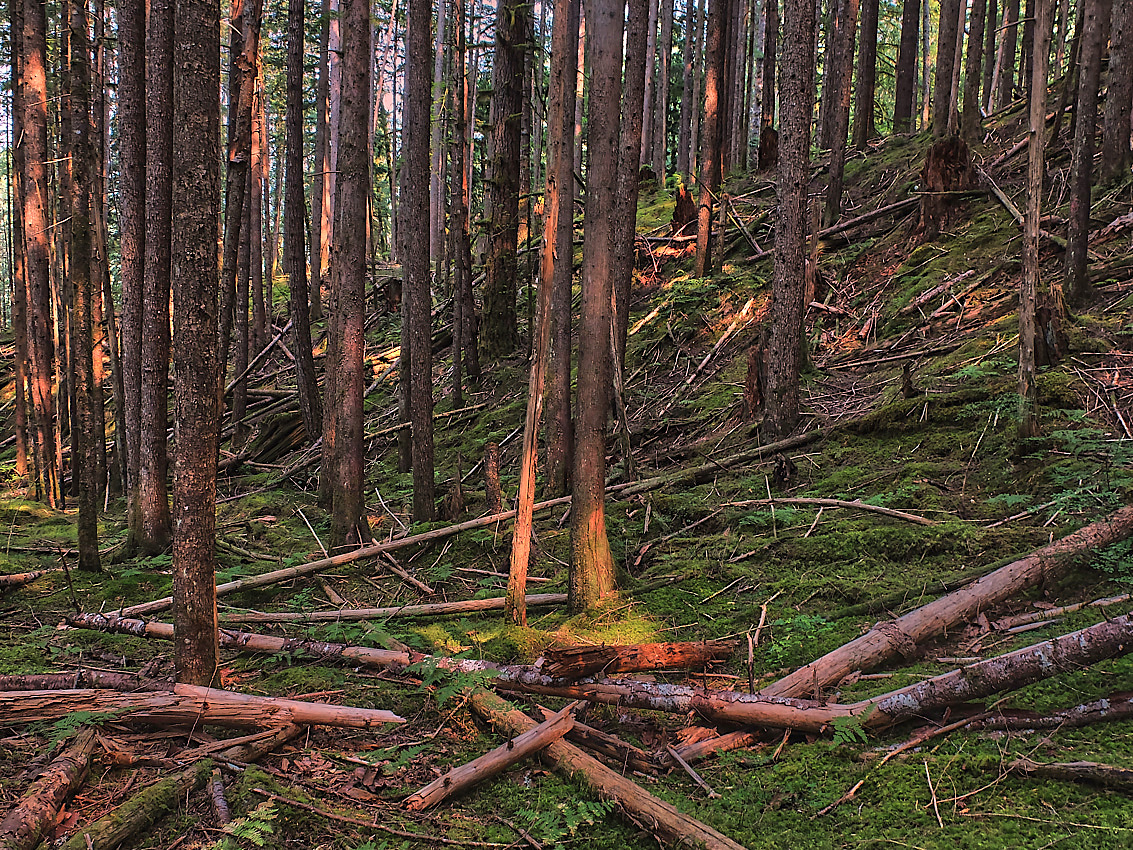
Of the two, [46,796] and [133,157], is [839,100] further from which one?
[46,796]

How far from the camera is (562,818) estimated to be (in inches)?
138

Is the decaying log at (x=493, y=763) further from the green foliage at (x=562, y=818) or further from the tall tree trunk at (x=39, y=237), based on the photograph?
the tall tree trunk at (x=39, y=237)

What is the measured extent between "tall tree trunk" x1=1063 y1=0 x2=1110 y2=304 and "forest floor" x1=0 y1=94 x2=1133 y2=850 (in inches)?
23.1

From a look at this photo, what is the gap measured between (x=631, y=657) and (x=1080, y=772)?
8.08 feet

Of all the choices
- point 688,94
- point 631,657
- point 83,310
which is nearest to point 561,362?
point 631,657

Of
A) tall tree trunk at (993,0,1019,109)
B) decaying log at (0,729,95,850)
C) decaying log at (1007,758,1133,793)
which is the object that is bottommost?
decaying log at (0,729,95,850)

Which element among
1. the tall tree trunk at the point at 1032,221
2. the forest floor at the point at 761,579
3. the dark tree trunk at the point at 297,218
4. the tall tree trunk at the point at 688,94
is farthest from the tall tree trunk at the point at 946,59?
the tall tree trunk at the point at 688,94

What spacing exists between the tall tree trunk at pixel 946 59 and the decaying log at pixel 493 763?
1224 centimetres

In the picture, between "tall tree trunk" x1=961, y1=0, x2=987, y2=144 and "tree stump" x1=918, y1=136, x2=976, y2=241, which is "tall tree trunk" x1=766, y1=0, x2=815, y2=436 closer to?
"tree stump" x1=918, y1=136, x2=976, y2=241

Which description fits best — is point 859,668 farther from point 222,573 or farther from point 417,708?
point 222,573

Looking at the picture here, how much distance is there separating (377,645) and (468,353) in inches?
368

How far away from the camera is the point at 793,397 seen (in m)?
8.71

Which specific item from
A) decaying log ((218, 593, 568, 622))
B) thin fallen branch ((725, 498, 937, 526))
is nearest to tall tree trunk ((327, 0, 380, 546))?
decaying log ((218, 593, 568, 622))

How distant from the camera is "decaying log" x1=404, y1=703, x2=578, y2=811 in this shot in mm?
3676
